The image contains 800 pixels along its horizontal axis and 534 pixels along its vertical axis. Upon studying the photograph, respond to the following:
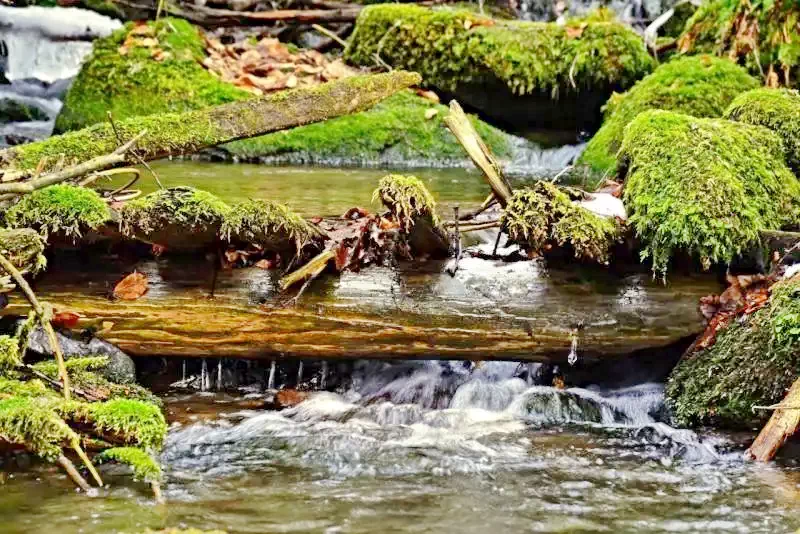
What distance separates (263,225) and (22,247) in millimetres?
1029

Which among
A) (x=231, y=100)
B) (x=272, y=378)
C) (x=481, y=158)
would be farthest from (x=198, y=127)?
(x=231, y=100)

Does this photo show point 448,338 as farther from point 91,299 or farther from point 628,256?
point 91,299

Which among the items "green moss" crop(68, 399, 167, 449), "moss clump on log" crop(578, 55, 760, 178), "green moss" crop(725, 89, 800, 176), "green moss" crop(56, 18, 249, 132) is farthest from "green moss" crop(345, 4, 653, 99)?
"green moss" crop(68, 399, 167, 449)

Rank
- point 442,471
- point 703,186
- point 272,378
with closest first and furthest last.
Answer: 1. point 442,471
2. point 703,186
3. point 272,378

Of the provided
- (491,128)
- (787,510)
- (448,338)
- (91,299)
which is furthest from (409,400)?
(491,128)

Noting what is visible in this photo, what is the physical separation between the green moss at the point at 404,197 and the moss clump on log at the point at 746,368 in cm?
149

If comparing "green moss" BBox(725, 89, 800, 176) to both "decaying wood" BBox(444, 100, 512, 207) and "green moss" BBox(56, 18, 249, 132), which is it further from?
"green moss" BBox(56, 18, 249, 132)

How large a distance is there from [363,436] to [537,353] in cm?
95

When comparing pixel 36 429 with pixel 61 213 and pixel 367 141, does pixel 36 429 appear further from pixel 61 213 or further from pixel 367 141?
pixel 367 141

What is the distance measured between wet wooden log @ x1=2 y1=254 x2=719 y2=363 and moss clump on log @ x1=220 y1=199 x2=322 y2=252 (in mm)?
237

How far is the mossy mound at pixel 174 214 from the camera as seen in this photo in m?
3.89

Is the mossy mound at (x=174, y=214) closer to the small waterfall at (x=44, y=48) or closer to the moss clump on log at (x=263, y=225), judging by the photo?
the moss clump on log at (x=263, y=225)

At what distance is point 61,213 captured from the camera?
157 inches

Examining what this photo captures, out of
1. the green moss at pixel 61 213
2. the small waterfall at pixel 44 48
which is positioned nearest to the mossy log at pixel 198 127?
the green moss at pixel 61 213
